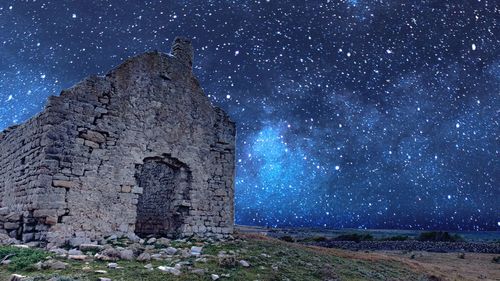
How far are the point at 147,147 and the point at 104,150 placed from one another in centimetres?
134

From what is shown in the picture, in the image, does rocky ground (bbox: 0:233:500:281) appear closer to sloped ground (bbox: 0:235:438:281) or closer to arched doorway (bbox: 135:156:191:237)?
sloped ground (bbox: 0:235:438:281)

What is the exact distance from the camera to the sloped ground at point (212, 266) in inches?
253

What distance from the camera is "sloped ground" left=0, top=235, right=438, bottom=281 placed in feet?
21.1

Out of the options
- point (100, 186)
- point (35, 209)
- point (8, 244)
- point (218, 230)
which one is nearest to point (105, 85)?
point (100, 186)

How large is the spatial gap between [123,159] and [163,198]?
12.0 ft

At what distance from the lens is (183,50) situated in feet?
43.5

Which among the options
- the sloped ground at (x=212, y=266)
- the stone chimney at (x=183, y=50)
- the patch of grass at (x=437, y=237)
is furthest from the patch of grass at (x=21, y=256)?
the patch of grass at (x=437, y=237)

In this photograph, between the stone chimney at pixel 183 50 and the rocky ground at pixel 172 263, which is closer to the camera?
the rocky ground at pixel 172 263

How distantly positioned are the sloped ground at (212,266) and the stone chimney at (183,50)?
6.55 meters

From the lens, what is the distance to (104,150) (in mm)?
10219

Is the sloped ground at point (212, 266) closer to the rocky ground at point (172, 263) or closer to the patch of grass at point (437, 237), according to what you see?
the rocky ground at point (172, 263)

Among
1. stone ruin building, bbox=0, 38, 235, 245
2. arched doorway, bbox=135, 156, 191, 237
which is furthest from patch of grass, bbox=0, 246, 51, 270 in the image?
arched doorway, bbox=135, 156, 191, 237

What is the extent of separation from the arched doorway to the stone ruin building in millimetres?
39

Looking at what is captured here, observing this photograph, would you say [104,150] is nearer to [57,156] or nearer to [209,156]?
[57,156]
